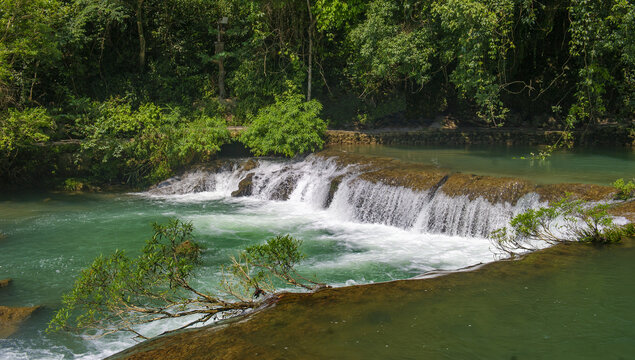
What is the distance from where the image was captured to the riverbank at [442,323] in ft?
13.1

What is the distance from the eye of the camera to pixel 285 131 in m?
14.3

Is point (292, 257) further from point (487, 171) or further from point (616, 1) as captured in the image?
point (616, 1)

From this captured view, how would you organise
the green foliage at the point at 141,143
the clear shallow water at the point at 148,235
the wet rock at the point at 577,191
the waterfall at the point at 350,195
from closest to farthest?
the clear shallow water at the point at 148,235, the wet rock at the point at 577,191, the waterfall at the point at 350,195, the green foliage at the point at 141,143

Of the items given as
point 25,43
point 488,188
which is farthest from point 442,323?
point 25,43

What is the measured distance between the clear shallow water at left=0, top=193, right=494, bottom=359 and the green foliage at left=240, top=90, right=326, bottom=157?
2.00 meters

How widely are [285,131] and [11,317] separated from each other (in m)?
9.32

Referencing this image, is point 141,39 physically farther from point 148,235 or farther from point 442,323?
point 442,323

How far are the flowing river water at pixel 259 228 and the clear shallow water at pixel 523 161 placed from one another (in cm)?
19

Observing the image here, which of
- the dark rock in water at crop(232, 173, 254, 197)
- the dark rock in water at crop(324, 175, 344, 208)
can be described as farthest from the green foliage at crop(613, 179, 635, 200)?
the dark rock in water at crop(232, 173, 254, 197)

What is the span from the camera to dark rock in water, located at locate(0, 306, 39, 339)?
5.63m

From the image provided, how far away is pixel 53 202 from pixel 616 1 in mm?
13455

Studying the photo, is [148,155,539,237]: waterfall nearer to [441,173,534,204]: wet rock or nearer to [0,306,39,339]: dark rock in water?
[441,173,534,204]: wet rock

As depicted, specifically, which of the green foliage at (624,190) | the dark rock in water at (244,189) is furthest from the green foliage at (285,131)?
the green foliage at (624,190)

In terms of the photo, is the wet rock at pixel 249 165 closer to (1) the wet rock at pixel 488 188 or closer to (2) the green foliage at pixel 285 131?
(2) the green foliage at pixel 285 131
